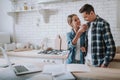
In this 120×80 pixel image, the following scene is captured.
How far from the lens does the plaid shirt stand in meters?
2.25

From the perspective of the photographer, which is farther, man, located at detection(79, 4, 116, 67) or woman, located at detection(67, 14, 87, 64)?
woman, located at detection(67, 14, 87, 64)

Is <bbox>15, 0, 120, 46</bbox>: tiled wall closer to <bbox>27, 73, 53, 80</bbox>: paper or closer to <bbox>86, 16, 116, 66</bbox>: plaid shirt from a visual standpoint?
<bbox>86, 16, 116, 66</bbox>: plaid shirt

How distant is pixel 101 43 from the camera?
2.29 metres

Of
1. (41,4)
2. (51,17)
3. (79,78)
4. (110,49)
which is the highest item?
(41,4)

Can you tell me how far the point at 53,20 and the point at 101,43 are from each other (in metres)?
2.09

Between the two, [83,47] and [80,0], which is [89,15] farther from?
[80,0]

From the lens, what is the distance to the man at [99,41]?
2.25 m

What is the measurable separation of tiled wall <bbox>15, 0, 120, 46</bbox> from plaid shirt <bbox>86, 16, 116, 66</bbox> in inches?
56.9

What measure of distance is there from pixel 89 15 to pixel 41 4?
2.11 meters

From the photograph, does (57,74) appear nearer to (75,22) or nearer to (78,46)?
(78,46)

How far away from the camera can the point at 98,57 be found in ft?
7.71

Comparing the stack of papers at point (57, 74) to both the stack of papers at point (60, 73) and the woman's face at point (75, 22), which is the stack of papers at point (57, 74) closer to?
the stack of papers at point (60, 73)

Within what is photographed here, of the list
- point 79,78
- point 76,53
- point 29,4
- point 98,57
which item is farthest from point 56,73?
point 29,4

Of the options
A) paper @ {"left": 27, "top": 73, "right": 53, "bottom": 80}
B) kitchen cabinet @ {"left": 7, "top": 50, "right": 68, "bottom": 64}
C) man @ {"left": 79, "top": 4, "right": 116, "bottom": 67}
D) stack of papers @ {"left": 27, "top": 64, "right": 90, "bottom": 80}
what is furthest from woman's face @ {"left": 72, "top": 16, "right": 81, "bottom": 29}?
paper @ {"left": 27, "top": 73, "right": 53, "bottom": 80}
